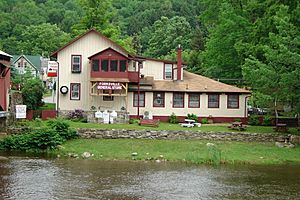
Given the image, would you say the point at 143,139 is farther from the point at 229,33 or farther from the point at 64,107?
the point at 229,33

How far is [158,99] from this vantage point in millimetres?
42281

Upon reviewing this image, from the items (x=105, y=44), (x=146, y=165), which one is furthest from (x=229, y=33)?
(x=146, y=165)

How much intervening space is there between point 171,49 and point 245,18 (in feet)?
151

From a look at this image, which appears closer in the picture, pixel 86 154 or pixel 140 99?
pixel 86 154

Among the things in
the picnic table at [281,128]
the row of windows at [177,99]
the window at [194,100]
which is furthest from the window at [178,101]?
the picnic table at [281,128]

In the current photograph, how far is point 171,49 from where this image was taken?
91938 mm

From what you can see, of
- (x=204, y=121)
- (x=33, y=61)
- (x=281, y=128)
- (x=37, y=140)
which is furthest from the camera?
(x=33, y=61)

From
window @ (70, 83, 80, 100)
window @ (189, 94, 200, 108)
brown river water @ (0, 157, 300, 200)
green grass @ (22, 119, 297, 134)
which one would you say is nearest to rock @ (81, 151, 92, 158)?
brown river water @ (0, 157, 300, 200)

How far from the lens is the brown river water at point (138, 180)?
2177 centimetres

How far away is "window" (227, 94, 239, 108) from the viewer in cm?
4241

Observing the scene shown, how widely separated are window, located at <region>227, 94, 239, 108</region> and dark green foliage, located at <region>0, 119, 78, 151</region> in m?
15.0

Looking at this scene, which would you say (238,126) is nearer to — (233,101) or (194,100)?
(233,101)

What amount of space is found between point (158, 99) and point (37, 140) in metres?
12.4

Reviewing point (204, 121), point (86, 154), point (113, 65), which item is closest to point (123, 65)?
point (113, 65)
